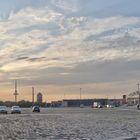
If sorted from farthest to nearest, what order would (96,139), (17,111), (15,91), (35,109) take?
(15,91), (35,109), (17,111), (96,139)

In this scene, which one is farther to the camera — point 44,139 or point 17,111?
point 17,111

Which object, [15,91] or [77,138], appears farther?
[15,91]

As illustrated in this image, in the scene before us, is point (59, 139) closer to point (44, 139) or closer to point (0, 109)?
point (44, 139)

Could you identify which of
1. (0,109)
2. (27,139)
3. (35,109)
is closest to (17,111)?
(0,109)

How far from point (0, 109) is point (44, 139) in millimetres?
70854

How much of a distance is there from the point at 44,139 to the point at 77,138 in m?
1.96

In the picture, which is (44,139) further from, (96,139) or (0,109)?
(0,109)

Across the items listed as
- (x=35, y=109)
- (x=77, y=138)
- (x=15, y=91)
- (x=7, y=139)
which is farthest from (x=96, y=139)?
(x=15, y=91)

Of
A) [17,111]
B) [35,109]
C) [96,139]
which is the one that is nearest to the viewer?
[96,139]

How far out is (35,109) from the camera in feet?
363

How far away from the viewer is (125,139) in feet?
79.7

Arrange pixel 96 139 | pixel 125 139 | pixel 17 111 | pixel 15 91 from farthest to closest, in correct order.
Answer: pixel 15 91 < pixel 17 111 < pixel 96 139 < pixel 125 139

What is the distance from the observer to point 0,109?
97.6m

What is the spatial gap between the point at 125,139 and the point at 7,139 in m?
7.34
